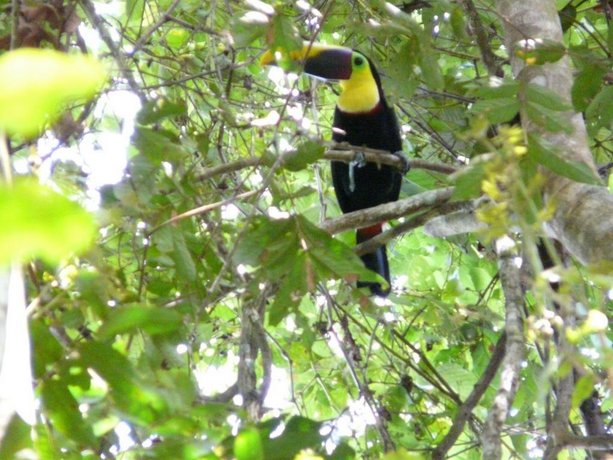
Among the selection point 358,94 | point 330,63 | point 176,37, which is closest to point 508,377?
point 176,37

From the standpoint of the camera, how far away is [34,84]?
36 centimetres

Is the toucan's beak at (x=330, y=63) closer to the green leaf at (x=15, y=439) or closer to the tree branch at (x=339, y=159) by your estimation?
the tree branch at (x=339, y=159)

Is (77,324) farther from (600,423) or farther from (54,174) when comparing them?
(600,423)

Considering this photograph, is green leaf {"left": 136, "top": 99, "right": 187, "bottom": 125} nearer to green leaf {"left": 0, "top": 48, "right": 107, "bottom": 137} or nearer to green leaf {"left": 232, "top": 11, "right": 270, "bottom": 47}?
green leaf {"left": 232, "top": 11, "right": 270, "bottom": 47}

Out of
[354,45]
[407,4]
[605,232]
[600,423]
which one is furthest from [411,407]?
[354,45]

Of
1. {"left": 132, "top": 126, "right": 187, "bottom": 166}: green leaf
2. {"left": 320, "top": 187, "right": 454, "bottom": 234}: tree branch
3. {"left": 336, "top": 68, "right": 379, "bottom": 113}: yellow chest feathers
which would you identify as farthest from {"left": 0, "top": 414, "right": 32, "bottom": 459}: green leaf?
{"left": 336, "top": 68, "right": 379, "bottom": 113}: yellow chest feathers

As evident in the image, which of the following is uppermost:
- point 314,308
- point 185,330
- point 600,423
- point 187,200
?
point 187,200

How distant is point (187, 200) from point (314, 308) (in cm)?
137

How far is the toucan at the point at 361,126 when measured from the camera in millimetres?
3324

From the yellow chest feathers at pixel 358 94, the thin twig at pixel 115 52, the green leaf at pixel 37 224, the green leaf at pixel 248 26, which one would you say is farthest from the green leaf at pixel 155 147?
the yellow chest feathers at pixel 358 94

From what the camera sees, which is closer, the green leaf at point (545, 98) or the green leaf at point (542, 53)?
the green leaf at point (545, 98)

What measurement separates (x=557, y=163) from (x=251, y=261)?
0.56m

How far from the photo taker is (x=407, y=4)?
2734mm

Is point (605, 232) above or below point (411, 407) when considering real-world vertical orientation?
above
